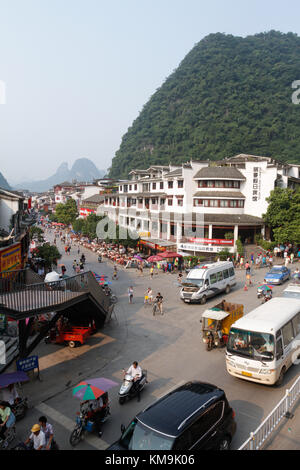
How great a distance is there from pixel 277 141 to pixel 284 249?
7892cm

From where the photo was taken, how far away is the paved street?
30.5 ft

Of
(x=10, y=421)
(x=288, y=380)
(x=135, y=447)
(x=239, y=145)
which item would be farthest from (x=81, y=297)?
(x=239, y=145)

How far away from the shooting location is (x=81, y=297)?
13430 mm

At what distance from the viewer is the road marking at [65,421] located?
8312 mm

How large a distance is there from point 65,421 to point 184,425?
450 cm

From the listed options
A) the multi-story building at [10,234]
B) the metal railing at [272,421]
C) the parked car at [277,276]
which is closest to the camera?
the metal railing at [272,421]

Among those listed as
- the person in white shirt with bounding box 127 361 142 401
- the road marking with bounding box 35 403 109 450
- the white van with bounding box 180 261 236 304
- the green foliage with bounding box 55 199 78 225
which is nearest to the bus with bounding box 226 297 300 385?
the person in white shirt with bounding box 127 361 142 401

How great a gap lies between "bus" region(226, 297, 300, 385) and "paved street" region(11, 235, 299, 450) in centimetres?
60

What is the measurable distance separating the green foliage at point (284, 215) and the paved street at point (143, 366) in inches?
688

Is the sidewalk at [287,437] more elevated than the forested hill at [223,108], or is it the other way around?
the forested hill at [223,108]

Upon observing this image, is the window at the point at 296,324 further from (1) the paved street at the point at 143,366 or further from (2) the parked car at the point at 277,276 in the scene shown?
(2) the parked car at the point at 277,276

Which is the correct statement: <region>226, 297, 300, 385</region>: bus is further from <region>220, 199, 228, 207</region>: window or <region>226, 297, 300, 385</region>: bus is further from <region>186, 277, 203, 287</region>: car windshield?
<region>220, 199, 228, 207</region>: window

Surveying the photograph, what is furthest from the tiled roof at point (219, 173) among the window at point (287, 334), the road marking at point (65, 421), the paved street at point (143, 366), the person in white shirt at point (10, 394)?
the person in white shirt at point (10, 394)
